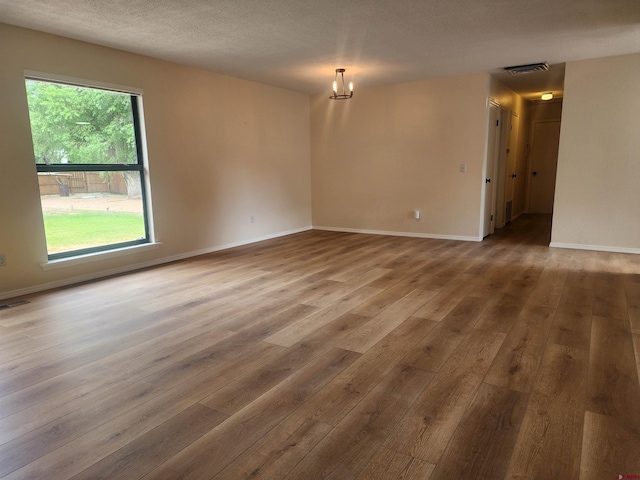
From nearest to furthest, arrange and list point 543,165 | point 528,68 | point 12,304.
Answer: point 12,304 < point 528,68 < point 543,165

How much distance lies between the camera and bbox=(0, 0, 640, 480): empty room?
1830 millimetres

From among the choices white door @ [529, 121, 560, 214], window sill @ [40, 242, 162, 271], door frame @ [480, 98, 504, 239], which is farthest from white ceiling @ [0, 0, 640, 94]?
white door @ [529, 121, 560, 214]

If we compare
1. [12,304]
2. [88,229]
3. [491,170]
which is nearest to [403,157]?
[491,170]

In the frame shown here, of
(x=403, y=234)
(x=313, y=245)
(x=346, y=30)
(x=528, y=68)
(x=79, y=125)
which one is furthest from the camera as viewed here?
(x=403, y=234)

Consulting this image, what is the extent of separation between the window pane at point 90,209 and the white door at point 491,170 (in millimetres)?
5017

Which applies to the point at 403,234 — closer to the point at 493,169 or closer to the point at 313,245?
the point at 313,245

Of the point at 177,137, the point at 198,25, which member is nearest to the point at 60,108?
the point at 177,137

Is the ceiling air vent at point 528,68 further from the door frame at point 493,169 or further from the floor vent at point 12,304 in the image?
the floor vent at point 12,304

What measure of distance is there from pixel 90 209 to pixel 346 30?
3.30 metres

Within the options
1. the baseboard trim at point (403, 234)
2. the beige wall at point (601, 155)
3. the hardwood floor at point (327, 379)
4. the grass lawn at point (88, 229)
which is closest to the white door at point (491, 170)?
the baseboard trim at point (403, 234)

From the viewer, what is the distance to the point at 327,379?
2.28 m

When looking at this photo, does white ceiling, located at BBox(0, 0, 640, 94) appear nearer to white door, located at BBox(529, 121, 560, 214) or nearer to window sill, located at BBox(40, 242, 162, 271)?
window sill, located at BBox(40, 242, 162, 271)

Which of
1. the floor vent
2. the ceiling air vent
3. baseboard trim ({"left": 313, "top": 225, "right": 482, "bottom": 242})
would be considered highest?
the ceiling air vent

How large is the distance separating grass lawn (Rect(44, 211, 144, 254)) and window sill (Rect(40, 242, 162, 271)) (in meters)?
0.13
